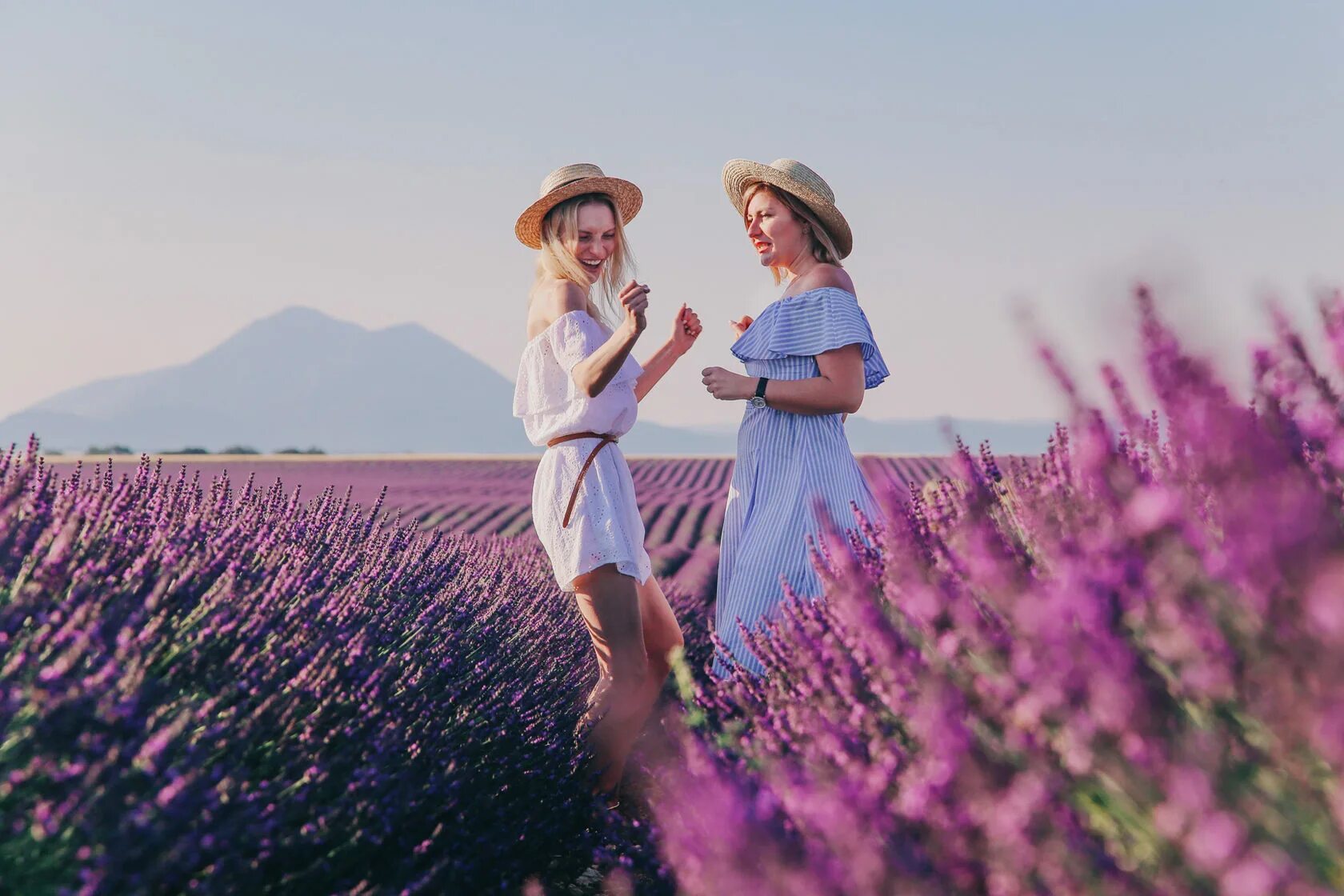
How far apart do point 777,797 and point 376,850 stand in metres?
0.77

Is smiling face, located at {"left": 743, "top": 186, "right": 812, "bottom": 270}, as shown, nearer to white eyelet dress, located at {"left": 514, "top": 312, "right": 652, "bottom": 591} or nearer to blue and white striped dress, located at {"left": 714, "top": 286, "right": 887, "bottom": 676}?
blue and white striped dress, located at {"left": 714, "top": 286, "right": 887, "bottom": 676}

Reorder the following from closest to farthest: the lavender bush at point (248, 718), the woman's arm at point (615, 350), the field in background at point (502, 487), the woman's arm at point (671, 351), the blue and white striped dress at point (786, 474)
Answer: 1. the lavender bush at point (248, 718)
2. the woman's arm at point (615, 350)
3. the blue and white striped dress at point (786, 474)
4. the woman's arm at point (671, 351)
5. the field in background at point (502, 487)

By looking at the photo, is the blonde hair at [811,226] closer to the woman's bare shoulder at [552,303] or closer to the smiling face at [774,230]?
the smiling face at [774,230]

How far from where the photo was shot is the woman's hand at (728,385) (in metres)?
2.99

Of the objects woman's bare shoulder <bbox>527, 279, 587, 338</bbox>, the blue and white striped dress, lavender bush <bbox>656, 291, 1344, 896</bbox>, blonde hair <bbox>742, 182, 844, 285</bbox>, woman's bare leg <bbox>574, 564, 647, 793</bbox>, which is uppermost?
blonde hair <bbox>742, 182, 844, 285</bbox>

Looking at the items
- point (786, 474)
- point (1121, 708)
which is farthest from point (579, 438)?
point (1121, 708)

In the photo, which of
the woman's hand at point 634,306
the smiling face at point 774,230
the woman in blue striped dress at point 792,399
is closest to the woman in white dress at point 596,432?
the woman's hand at point 634,306

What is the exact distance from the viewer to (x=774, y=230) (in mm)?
3209

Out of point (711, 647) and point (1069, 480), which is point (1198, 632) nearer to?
point (1069, 480)

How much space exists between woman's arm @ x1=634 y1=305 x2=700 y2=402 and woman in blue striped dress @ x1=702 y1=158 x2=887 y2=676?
16 cm

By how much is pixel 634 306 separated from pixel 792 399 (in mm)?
529

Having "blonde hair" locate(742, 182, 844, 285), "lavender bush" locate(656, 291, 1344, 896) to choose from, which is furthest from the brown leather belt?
"lavender bush" locate(656, 291, 1344, 896)

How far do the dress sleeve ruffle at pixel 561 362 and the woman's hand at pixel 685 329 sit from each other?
0.48ft

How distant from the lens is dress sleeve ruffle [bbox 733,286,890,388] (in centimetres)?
297
